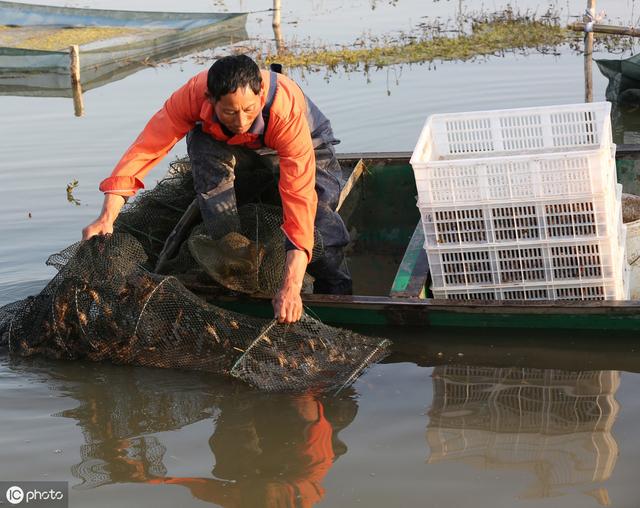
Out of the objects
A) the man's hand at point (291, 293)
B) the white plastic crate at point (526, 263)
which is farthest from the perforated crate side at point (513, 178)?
the man's hand at point (291, 293)

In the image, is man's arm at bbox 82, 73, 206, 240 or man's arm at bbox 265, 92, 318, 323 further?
man's arm at bbox 82, 73, 206, 240

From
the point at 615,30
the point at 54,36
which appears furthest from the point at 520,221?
the point at 54,36

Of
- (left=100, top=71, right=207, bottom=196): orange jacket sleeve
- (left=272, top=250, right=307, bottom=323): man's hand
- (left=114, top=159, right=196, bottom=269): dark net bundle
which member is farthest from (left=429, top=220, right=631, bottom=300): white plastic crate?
(left=114, top=159, right=196, bottom=269): dark net bundle

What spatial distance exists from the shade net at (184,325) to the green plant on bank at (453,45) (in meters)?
8.19

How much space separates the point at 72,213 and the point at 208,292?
10.8 ft

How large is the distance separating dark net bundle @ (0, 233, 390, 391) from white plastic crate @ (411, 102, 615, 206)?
87 cm

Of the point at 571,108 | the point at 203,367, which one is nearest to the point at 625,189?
the point at 571,108

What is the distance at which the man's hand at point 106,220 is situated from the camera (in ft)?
15.0

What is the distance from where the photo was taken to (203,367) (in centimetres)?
467

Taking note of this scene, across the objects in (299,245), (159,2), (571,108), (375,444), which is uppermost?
(159,2)

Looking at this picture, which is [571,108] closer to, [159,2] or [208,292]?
[208,292]

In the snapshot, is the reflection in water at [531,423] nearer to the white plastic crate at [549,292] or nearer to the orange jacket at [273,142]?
the white plastic crate at [549,292]

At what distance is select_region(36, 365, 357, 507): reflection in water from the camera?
150 inches

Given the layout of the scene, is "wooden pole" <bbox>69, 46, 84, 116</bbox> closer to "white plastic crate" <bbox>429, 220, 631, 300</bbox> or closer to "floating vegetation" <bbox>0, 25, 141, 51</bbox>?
"floating vegetation" <bbox>0, 25, 141, 51</bbox>
